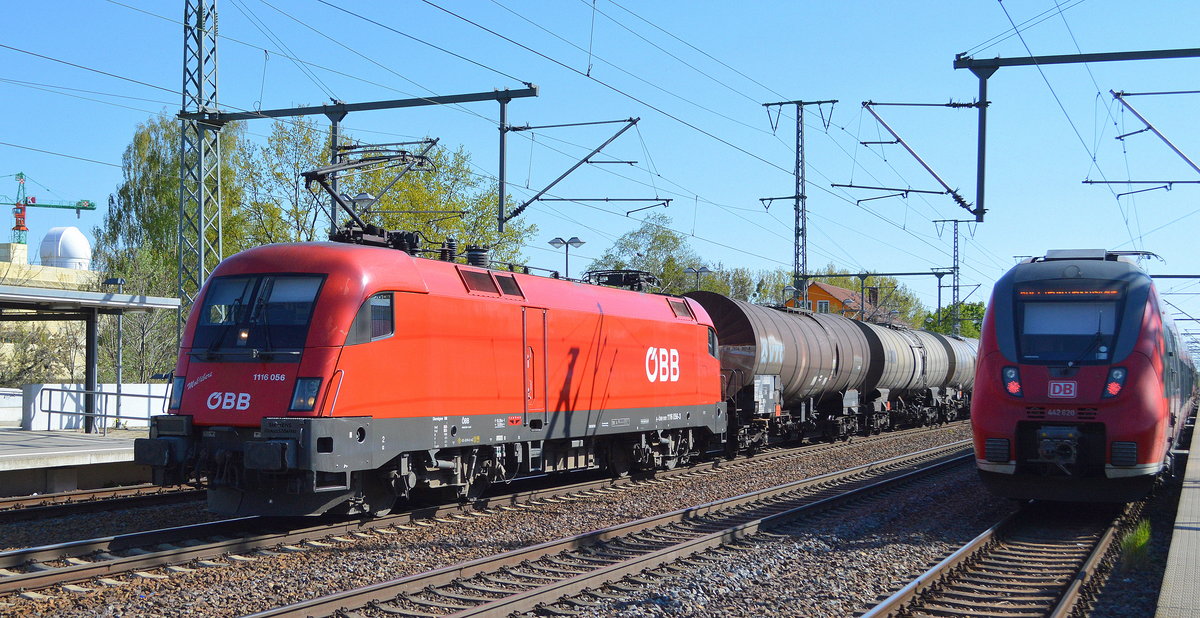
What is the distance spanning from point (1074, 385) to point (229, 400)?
33.5ft

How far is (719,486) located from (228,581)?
956 cm

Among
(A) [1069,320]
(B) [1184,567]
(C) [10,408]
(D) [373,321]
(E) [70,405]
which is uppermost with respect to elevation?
(A) [1069,320]

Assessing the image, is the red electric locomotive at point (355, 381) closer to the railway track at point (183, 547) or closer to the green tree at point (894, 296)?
the railway track at point (183, 547)

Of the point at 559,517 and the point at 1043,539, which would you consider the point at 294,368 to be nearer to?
the point at 559,517

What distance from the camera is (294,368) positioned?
11008 millimetres

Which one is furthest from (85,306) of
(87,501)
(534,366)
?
(534,366)

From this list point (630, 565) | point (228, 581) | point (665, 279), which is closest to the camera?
point (228, 581)

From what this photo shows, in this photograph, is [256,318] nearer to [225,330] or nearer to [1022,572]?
[225,330]

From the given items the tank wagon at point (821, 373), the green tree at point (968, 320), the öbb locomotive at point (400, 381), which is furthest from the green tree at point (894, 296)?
the öbb locomotive at point (400, 381)

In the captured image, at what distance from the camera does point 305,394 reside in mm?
10898

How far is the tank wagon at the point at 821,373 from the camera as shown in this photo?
2209 cm

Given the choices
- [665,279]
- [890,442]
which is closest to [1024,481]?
[890,442]

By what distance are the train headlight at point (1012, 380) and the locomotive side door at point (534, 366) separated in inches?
248

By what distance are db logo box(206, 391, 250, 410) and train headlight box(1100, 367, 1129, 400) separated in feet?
33.7
